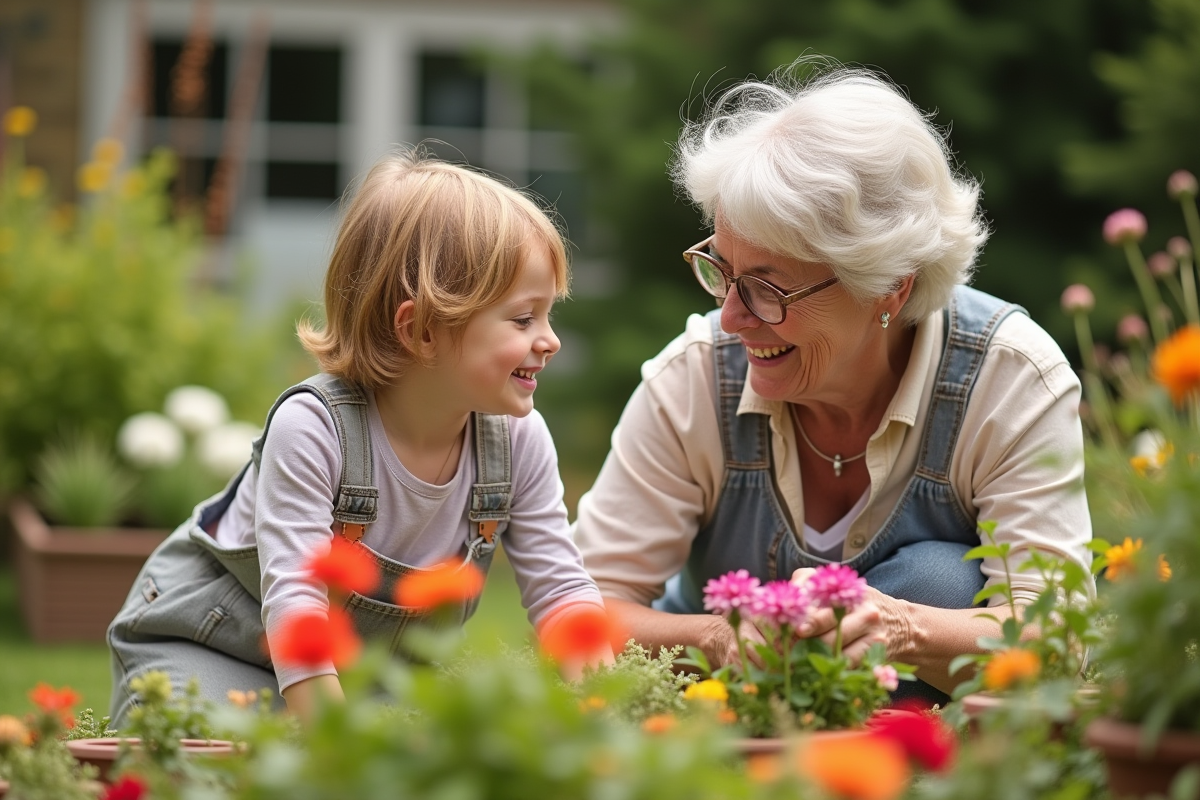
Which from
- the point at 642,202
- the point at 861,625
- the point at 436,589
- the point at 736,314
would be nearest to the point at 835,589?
the point at 861,625

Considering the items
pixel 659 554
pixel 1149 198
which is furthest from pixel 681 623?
pixel 1149 198

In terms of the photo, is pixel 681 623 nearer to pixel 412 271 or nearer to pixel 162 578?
pixel 412 271

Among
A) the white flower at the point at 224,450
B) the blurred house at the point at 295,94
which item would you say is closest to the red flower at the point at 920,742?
the white flower at the point at 224,450

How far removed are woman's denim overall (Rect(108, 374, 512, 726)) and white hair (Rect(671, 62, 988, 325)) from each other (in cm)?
57

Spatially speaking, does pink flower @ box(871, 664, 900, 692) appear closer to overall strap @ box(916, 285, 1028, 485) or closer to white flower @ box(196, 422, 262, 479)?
overall strap @ box(916, 285, 1028, 485)

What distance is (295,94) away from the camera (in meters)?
8.45

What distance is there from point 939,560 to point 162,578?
4.44ft

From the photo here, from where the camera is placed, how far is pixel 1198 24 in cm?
498

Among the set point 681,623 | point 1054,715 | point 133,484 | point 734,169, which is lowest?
point 133,484

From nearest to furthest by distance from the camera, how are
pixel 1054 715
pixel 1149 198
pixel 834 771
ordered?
pixel 834 771
pixel 1054 715
pixel 1149 198

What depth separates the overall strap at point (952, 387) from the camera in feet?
7.72

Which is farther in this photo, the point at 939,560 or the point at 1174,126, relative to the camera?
the point at 1174,126

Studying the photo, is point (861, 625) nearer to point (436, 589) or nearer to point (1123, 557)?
point (1123, 557)

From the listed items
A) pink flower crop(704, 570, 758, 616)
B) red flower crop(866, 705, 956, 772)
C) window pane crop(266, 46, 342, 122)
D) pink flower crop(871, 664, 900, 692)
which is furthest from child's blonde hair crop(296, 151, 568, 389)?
window pane crop(266, 46, 342, 122)
